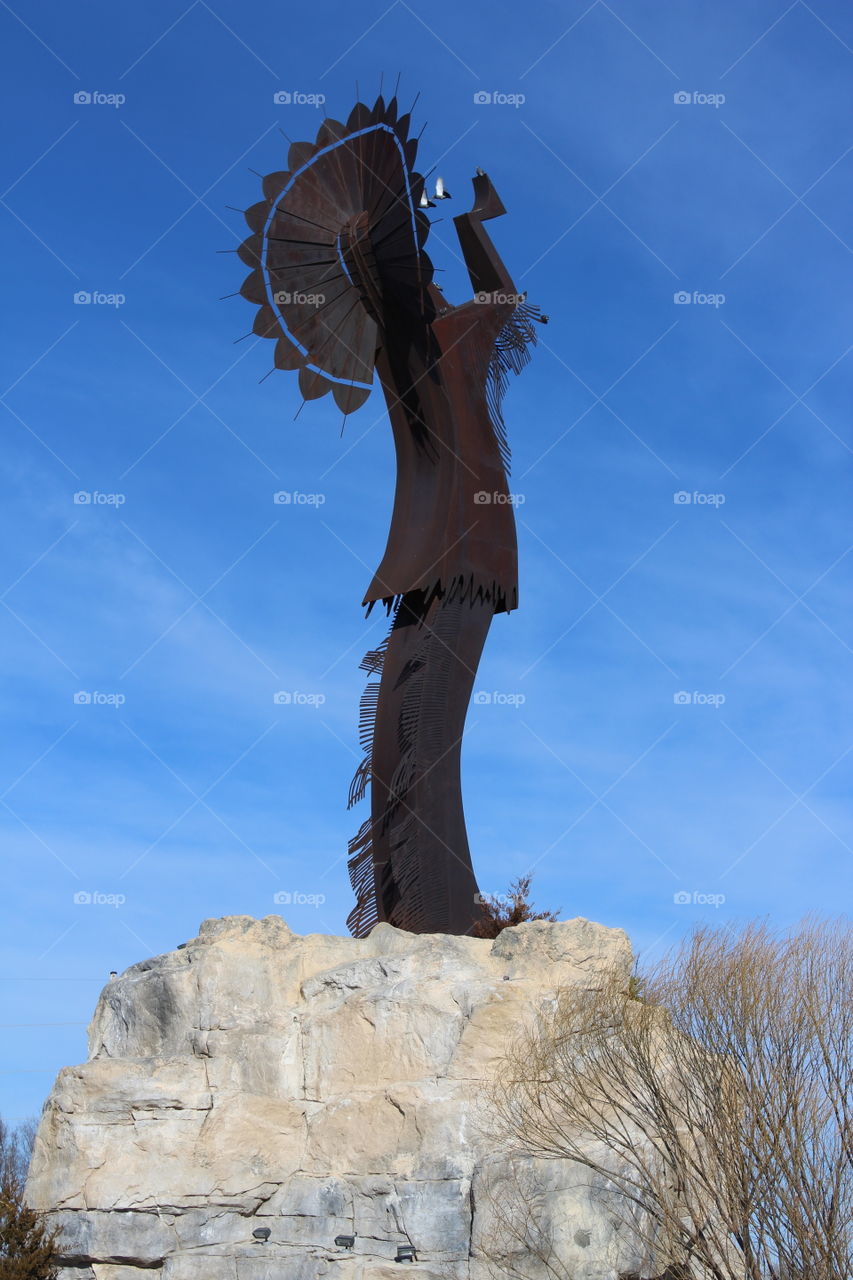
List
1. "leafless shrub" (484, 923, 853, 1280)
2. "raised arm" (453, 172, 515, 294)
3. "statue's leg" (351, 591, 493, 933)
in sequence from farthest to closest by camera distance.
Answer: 1. "raised arm" (453, 172, 515, 294)
2. "statue's leg" (351, 591, 493, 933)
3. "leafless shrub" (484, 923, 853, 1280)

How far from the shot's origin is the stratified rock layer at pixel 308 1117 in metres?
12.9

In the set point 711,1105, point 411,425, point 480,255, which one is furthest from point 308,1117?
point 480,255

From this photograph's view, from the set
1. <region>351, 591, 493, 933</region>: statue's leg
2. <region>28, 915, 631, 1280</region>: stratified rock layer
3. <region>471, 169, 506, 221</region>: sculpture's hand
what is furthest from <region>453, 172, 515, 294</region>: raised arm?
<region>28, 915, 631, 1280</region>: stratified rock layer

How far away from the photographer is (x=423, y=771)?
55.8 feet

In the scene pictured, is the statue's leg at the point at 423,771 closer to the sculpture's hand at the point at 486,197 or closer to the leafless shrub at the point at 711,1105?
the leafless shrub at the point at 711,1105

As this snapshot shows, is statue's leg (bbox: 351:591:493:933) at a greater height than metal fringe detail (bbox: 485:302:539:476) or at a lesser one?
lesser

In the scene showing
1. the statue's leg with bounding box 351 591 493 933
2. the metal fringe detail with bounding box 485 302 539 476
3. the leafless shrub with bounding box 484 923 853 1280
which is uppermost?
the metal fringe detail with bounding box 485 302 539 476

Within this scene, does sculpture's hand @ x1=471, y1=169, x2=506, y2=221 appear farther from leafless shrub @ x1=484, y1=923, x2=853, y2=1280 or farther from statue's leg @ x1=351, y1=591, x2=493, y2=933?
leafless shrub @ x1=484, y1=923, x2=853, y2=1280

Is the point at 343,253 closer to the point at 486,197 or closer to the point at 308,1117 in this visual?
the point at 486,197

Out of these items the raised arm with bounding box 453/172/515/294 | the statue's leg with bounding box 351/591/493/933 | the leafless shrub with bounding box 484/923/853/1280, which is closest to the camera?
the leafless shrub with bounding box 484/923/853/1280

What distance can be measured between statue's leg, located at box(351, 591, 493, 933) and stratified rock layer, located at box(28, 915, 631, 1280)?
1.26 meters

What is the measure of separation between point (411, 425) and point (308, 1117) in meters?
8.68

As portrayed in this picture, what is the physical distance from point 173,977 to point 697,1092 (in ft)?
18.0

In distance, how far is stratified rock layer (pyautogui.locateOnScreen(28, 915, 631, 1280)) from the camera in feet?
42.5
